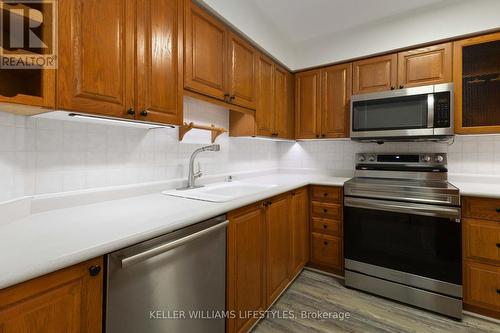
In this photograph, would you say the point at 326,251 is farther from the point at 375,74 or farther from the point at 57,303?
the point at 57,303

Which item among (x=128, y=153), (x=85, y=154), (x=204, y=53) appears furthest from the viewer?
(x=204, y=53)

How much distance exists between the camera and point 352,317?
68.1 inches

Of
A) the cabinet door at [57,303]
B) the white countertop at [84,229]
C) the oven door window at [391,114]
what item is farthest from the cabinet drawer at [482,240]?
the cabinet door at [57,303]

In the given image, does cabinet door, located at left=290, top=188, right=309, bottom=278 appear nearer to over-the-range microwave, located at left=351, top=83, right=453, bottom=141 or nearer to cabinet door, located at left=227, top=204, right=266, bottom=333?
cabinet door, located at left=227, top=204, right=266, bottom=333

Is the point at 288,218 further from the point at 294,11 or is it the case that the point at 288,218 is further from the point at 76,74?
the point at 294,11

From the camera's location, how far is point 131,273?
835 millimetres

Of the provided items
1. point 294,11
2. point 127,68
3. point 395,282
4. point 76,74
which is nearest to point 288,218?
point 395,282

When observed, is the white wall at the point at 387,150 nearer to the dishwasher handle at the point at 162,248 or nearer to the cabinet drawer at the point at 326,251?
the cabinet drawer at the point at 326,251

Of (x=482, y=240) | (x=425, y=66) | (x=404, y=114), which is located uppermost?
(x=425, y=66)

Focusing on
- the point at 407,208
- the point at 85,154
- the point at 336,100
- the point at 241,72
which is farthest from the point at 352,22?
the point at 85,154

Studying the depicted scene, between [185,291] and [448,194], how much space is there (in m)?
1.95

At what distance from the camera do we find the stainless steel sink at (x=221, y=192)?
1.41 m

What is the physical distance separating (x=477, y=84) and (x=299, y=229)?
6.51 feet

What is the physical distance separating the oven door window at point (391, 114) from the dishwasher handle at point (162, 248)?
6.18ft
